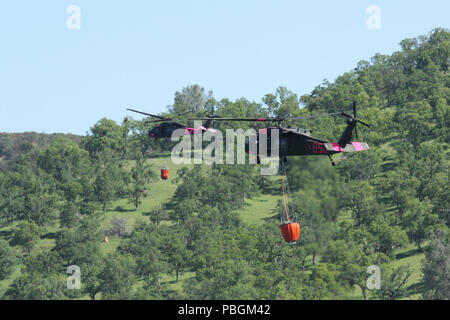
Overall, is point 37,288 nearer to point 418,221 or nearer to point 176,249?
point 176,249

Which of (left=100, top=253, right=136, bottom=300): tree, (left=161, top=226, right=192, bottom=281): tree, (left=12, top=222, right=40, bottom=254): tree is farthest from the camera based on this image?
(left=12, top=222, right=40, bottom=254): tree

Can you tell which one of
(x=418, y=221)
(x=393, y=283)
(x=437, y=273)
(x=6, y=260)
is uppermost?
(x=418, y=221)

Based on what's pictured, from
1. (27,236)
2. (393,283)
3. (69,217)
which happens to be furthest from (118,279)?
(393,283)

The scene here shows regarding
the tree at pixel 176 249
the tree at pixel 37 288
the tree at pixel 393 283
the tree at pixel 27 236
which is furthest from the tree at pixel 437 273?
the tree at pixel 27 236

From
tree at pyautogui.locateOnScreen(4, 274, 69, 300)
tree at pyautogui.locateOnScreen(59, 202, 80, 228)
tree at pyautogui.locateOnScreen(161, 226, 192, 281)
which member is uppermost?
tree at pyautogui.locateOnScreen(59, 202, 80, 228)

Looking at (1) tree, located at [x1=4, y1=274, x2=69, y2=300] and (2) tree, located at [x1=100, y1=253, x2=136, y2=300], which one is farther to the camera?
(1) tree, located at [x1=4, y1=274, x2=69, y2=300]

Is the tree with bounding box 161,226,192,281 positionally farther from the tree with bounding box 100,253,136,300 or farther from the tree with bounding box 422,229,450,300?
the tree with bounding box 422,229,450,300

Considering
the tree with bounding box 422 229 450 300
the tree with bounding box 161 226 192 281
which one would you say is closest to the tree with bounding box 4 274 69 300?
the tree with bounding box 161 226 192 281

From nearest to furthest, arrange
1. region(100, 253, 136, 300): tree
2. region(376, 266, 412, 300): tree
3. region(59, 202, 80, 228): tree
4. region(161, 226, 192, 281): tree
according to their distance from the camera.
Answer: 1. region(376, 266, 412, 300): tree
2. region(100, 253, 136, 300): tree
3. region(161, 226, 192, 281): tree
4. region(59, 202, 80, 228): tree

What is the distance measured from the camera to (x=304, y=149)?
7944 cm

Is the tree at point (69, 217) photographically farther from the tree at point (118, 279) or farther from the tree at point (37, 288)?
the tree at point (118, 279)
